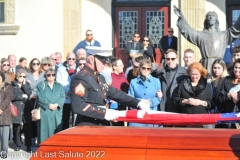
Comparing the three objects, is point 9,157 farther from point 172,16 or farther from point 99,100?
point 172,16

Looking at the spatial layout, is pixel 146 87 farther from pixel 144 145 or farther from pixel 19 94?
pixel 144 145

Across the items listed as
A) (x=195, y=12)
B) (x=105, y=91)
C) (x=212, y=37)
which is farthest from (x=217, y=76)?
(x=195, y=12)

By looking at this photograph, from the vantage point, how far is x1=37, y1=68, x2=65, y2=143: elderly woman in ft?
34.5

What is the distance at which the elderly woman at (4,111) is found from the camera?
417 inches

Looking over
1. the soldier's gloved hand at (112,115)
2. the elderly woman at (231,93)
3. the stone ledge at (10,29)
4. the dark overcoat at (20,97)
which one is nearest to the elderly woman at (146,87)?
the elderly woman at (231,93)

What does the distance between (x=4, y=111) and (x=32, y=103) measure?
42.3 inches

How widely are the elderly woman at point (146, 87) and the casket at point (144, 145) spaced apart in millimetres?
3907

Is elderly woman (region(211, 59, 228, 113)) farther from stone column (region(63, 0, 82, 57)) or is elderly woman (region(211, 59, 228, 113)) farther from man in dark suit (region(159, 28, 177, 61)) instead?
stone column (region(63, 0, 82, 57))

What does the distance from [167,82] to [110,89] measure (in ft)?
8.03

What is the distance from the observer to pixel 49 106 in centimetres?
1052

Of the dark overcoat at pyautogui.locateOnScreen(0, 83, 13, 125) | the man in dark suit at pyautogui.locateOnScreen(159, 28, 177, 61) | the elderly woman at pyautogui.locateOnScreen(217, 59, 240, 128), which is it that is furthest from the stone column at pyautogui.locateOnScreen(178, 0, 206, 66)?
the elderly woman at pyautogui.locateOnScreen(217, 59, 240, 128)

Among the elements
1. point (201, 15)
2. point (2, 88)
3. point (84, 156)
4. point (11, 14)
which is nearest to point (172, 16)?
point (201, 15)

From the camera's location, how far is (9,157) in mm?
10336

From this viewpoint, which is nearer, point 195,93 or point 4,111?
point 195,93
